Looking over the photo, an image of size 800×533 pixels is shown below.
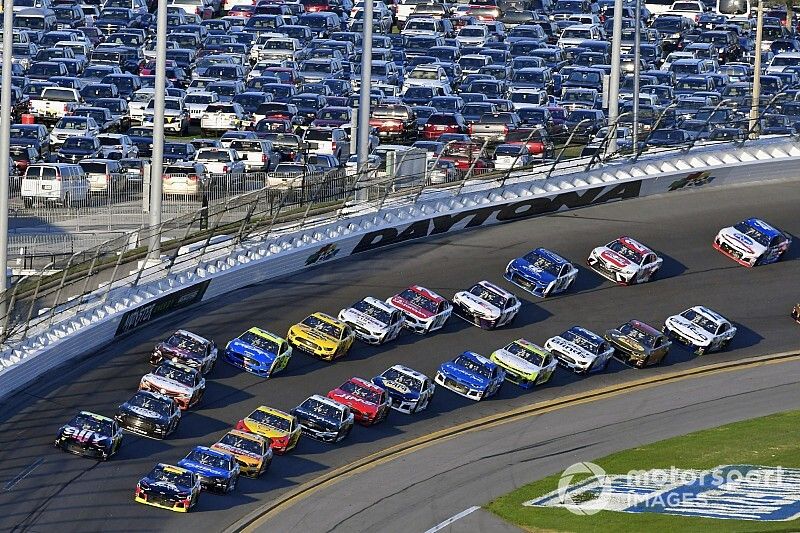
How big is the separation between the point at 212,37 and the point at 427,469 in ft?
160

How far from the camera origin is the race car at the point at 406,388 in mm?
43500

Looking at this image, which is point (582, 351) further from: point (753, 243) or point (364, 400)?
point (753, 243)

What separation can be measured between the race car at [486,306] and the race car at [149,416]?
10989 mm

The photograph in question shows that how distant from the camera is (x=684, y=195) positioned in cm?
5812

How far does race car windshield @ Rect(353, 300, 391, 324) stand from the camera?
155ft

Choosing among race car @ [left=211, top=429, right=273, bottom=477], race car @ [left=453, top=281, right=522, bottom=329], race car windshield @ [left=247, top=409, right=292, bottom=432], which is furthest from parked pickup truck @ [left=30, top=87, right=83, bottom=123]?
race car @ [left=211, top=429, right=273, bottom=477]

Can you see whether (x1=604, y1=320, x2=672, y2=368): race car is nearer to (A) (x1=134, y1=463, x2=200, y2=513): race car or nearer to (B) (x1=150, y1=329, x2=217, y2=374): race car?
(B) (x1=150, y1=329, x2=217, y2=374): race car

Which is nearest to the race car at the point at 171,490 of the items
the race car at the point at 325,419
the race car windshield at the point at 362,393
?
the race car at the point at 325,419

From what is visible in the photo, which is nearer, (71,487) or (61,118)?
(71,487)

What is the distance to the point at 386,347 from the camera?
47.2 meters

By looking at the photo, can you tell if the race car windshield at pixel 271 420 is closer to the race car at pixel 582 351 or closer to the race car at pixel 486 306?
the race car at pixel 582 351

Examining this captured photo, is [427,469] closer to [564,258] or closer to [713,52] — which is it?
[564,258]

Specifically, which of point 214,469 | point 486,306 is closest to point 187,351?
point 214,469

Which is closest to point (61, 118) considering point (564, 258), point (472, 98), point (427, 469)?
point (472, 98)
